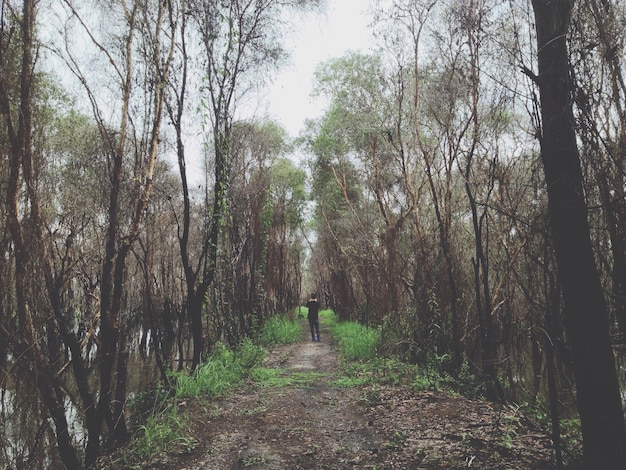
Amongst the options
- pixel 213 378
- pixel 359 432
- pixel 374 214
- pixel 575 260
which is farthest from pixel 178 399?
pixel 374 214

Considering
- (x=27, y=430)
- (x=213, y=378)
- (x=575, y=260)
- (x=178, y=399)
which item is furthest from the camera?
(x=213, y=378)

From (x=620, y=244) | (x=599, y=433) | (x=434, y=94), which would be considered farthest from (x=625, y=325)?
(x=434, y=94)

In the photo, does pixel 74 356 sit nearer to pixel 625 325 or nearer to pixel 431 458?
pixel 431 458

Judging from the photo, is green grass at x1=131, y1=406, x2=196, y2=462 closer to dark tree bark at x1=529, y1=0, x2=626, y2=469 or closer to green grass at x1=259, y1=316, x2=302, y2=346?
dark tree bark at x1=529, y1=0, x2=626, y2=469

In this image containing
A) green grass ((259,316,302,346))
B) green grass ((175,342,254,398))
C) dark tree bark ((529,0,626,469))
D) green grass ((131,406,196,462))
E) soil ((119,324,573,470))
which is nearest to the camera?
dark tree bark ((529,0,626,469))

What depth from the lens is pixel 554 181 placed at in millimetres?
2750

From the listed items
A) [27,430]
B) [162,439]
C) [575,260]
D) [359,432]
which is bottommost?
[27,430]

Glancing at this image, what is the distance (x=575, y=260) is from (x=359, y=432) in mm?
3126

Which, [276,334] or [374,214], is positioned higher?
[374,214]

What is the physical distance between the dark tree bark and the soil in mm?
763

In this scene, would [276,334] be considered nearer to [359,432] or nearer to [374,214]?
[374,214]

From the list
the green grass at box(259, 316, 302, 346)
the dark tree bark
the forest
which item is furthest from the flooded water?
the dark tree bark

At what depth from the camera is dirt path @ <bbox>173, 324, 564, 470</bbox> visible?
3.70m

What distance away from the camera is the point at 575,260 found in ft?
8.83
